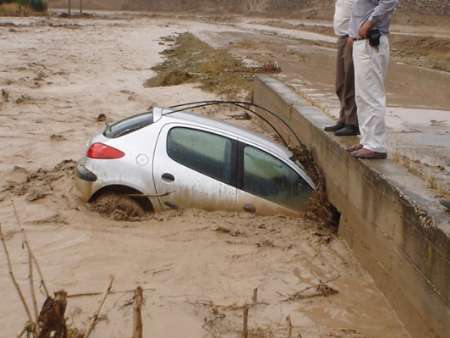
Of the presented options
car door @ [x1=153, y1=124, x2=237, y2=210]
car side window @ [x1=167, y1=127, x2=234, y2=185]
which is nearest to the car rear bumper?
car door @ [x1=153, y1=124, x2=237, y2=210]

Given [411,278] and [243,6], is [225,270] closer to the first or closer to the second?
[411,278]

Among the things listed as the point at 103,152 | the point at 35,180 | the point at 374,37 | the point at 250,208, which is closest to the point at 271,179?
the point at 250,208

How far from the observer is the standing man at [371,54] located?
6789 millimetres

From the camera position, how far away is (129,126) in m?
8.01

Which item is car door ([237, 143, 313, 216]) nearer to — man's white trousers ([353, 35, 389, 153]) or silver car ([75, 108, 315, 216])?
silver car ([75, 108, 315, 216])

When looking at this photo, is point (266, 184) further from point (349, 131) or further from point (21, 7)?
point (21, 7)

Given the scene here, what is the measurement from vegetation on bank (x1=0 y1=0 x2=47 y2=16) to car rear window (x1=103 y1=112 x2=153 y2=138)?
5612 cm

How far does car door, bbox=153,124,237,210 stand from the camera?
7758mm

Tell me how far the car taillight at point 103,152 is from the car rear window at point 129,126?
215 mm

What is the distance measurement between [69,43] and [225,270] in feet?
96.2

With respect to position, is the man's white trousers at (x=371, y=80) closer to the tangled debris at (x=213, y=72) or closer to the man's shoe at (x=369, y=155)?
the man's shoe at (x=369, y=155)

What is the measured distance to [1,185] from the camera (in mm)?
9422

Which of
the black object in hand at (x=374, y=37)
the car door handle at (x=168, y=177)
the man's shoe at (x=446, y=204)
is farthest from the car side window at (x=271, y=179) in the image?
the man's shoe at (x=446, y=204)

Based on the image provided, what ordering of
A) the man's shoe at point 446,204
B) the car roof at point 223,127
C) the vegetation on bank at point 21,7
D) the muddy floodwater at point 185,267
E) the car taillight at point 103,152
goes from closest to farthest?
the man's shoe at point 446,204 → the muddy floodwater at point 185,267 → the car taillight at point 103,152 → the car roof at point 223,127 → the vegetation on bank at point 21,7
